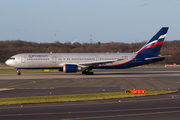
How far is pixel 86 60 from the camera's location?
125 ft

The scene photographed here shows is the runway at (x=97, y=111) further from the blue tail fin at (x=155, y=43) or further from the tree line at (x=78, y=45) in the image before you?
→ the tree line at (x=78, y=45)

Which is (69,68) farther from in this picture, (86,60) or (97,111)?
(97,111)

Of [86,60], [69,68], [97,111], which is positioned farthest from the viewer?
[86,60]

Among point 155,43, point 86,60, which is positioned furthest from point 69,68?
point 155,43

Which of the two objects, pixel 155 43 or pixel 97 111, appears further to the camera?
pixel 155 43

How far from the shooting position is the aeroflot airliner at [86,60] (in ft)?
121

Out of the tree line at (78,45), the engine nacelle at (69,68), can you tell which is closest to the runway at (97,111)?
the engine nacelle at (69,68)

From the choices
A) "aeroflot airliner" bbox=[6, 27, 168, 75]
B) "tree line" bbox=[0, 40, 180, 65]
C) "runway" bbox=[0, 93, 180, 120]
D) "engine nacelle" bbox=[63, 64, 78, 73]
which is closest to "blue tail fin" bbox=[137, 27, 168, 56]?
"aeroflot airliner" bbox=[6, 27, 168, 75]

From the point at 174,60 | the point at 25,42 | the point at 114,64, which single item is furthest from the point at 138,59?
the point at 25,42

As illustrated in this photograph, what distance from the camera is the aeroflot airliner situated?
121 ft

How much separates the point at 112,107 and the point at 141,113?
2.06 meters

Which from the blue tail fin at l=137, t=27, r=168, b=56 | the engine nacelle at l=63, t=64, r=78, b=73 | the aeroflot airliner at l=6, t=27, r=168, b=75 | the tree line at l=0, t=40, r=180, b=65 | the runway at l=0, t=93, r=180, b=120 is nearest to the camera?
the runway at l=0, t=93, r=180, b=120

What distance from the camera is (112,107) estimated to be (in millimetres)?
12789

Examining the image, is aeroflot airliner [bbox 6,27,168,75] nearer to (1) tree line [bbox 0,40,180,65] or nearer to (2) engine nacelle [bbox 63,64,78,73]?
(2) engine nacelle [bbox 63,64,78,73]
